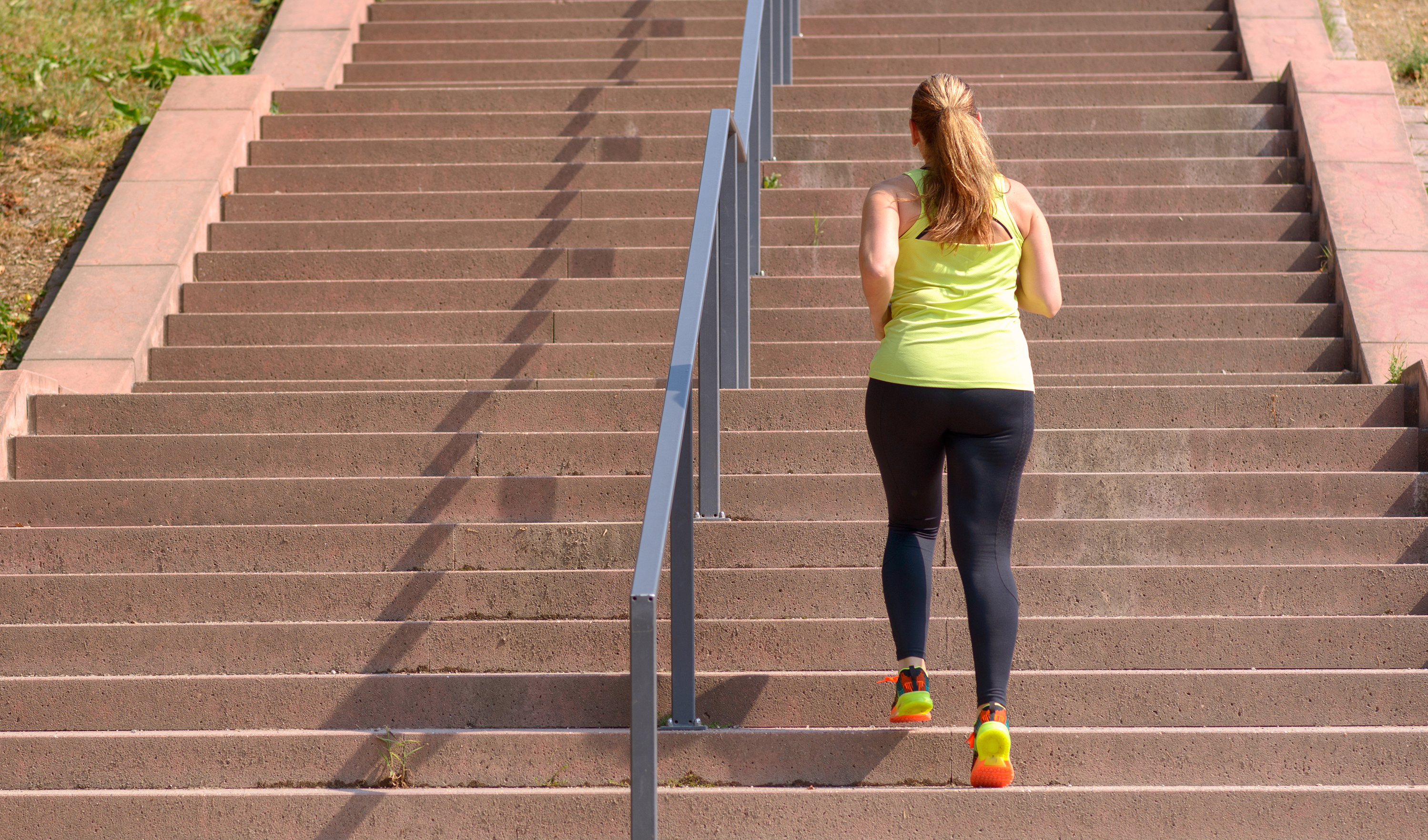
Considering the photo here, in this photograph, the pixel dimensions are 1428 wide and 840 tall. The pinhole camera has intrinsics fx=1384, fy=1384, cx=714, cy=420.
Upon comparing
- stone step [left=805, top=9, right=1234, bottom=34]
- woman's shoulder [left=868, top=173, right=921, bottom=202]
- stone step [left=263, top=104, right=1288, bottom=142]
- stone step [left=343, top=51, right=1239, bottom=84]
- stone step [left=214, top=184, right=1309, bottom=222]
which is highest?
stone step [left=805, top=9, right=1234, bottom=34]

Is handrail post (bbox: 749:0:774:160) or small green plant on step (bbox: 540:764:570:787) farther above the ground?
handrail post (bbox: 749:0:774:160)

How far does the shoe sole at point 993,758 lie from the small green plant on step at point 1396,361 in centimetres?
241

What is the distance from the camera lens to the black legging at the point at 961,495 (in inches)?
117

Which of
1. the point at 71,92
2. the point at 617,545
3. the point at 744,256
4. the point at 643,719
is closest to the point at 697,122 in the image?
the point at 744,256

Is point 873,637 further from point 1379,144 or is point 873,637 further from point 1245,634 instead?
point 1379,144

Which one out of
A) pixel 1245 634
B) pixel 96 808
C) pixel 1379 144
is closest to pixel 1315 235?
pixel 1379 144

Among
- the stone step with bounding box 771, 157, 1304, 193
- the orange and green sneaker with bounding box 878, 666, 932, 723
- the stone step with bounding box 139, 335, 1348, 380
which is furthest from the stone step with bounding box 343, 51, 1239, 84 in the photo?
the orange and green sneaker with bounding box 878, 666, 932, 723

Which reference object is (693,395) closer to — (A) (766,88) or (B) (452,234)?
(B) (452,234)

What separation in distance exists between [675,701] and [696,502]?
1026 mm

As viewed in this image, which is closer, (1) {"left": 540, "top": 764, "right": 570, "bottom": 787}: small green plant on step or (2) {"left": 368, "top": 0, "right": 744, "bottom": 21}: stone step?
(1) {"left": 540, "top": 764, "right": 570, "bottom": 787}: small green plant on step

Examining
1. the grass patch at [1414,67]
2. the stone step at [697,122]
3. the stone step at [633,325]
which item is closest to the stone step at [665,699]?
the stone step at [633,325]

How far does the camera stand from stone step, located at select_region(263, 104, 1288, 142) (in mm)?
6422

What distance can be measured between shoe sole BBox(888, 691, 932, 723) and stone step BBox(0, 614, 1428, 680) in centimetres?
62

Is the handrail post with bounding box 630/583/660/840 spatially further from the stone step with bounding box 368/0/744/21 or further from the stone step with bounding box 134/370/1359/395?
the stone step with bounding box 368/0/744/21
